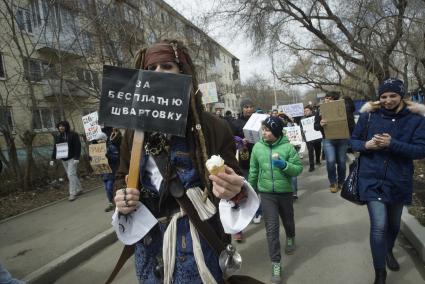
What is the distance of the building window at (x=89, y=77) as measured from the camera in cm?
1274

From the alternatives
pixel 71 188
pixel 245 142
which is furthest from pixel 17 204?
pixel 245 142

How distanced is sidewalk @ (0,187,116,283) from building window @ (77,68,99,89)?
544cm

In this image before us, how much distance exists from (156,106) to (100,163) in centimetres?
588

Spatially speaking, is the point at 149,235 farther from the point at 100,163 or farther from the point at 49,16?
the point at 49,16

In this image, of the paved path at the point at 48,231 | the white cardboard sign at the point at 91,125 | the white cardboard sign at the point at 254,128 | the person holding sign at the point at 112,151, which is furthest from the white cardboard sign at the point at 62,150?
the white cardboard sign at the point at 254,128

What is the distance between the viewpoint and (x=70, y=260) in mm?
5016

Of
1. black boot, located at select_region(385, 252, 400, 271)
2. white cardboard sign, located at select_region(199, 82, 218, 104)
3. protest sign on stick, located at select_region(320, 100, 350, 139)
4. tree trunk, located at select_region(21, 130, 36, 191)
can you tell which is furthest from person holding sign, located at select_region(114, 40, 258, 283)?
white cardboard sign, located at select_region(199, 82, 218, 104)

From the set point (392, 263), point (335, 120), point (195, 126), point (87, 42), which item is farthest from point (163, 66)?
point (87, 42)

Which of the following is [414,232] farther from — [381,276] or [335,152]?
[335,152]

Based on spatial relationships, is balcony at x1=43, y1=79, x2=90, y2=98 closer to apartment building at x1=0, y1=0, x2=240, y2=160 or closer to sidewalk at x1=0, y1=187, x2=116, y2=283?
apartment building at x1=0, y1=0, x2=240, y2=160

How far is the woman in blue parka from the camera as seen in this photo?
3238 millimetres

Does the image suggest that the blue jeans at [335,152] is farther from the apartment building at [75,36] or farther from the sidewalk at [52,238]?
the apartment building at [75,36]

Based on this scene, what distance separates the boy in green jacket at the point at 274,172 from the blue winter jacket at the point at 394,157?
0.91 m

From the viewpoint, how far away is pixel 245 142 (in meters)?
5.96
